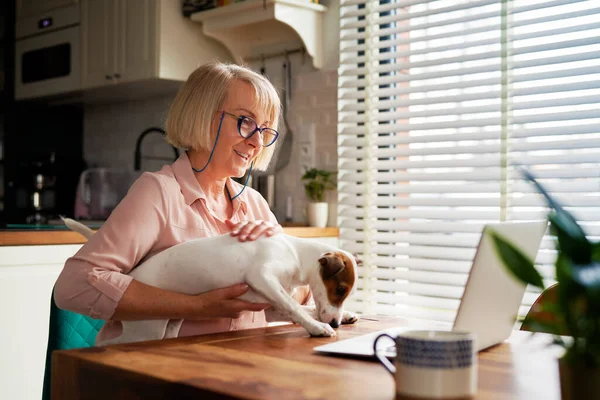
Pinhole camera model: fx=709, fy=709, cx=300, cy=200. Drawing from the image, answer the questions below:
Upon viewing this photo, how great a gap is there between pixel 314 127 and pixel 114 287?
82.0 inches

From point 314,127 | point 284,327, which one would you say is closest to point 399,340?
point 284,327

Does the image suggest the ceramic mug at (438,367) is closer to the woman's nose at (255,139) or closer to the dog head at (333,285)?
the dog head at (333,285)

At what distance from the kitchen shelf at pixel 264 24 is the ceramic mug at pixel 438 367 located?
8.33 feet

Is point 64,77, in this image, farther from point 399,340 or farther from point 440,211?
point 399,340

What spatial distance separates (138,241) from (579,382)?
3.51ft

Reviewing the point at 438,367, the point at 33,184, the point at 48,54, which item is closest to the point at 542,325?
the point at 438,367

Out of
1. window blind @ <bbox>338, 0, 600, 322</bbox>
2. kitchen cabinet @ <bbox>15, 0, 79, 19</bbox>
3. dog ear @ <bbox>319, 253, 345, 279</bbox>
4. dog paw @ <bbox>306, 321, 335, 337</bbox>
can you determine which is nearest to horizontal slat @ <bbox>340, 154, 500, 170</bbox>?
window blind @ <bbox>338, 0, 600, 322</bbox>

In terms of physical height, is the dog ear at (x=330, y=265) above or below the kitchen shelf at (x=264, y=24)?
below

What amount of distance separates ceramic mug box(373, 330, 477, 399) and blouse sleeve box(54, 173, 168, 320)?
836mm

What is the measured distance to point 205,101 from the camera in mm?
1811

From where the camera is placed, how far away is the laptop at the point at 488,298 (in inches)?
43.7

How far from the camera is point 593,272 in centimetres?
75

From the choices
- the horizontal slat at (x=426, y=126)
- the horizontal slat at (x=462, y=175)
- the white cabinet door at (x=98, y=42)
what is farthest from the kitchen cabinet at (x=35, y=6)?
the horizontal slat at (x=462, y=175)

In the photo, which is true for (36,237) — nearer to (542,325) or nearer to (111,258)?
(111,258)
